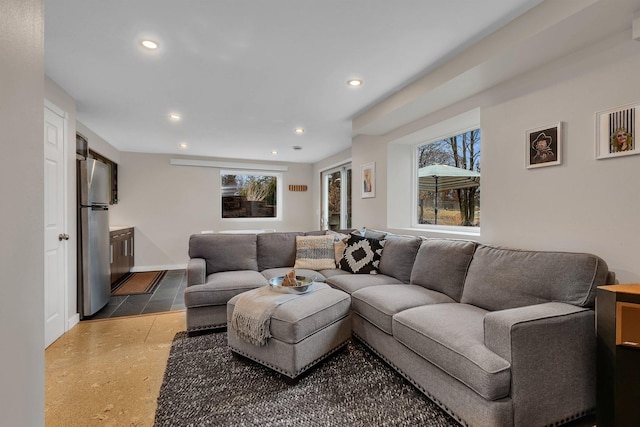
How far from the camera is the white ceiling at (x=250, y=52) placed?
5.71 ft

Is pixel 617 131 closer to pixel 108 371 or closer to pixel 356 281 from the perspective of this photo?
pixel 356 281

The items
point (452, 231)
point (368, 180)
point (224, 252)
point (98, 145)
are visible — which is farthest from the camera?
point (98, 145)

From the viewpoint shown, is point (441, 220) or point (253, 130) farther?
point (253, 130)

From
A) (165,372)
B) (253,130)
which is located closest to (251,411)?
(165,372)

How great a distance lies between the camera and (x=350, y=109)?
343 cm

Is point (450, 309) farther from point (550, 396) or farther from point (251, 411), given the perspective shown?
point (251, 411)

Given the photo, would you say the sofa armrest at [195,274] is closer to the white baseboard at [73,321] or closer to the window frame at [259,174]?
the white baseboard at [73,321]

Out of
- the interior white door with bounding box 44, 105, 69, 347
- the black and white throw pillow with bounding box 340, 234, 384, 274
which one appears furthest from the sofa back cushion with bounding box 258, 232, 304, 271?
the interior white door with bounding box 44, 105, 69, 347

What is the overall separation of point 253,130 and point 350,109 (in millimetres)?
1531

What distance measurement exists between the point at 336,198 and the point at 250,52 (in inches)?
162

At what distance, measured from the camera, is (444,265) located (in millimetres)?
2480

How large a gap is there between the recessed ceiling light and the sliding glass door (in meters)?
3.91

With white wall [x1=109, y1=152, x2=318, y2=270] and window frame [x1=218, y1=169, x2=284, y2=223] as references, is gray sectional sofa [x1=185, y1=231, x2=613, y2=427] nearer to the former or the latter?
white wall [x1=109, y1=152, x2=318, y2=270]

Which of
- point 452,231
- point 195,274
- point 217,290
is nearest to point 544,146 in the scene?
point 452,231
